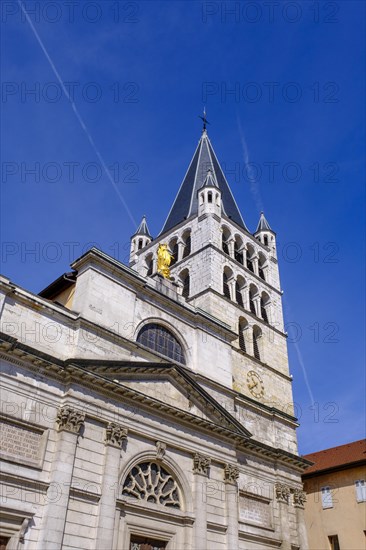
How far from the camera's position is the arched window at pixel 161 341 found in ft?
79.1

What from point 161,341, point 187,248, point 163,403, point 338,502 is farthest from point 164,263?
point 338,502

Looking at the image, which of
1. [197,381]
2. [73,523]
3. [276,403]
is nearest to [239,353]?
[276,403]

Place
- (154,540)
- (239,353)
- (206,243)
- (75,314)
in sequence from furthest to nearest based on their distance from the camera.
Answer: (206,243)
(239,353)
(75,314)
(154,540)

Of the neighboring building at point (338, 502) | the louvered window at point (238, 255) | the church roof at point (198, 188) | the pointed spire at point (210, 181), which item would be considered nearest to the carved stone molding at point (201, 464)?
the neighboring building at point (338, 502)

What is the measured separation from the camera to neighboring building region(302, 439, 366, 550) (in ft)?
95.0

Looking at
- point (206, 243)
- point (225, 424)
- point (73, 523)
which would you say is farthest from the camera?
Answer: point (206, 243)

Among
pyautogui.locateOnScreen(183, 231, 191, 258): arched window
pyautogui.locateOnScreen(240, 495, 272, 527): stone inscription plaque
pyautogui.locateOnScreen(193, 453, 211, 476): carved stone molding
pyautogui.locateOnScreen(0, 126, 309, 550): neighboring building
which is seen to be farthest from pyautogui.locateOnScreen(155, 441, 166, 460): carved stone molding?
pyautogui.locateOnScreen(183, 231, 191, 258): arched window

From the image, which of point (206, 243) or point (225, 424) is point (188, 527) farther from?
point (206, 243)

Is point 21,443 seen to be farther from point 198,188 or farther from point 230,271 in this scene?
point 198,188

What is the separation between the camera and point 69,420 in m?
18.5

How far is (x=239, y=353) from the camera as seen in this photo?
1216 inches

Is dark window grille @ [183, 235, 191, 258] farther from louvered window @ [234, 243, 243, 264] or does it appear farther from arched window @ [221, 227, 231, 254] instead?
louvered window @ [234, 243, 243, 264]

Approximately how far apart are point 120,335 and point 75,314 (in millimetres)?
2123

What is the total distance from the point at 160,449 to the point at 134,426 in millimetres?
1549
